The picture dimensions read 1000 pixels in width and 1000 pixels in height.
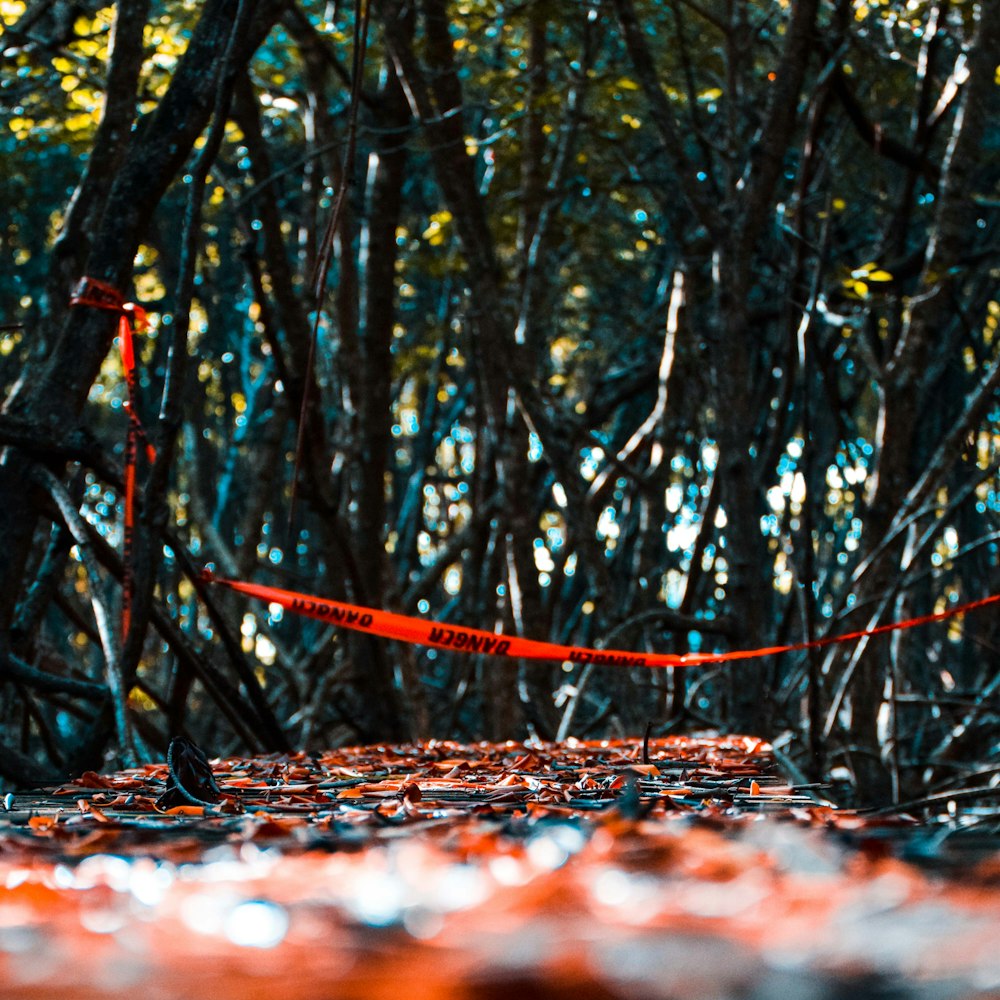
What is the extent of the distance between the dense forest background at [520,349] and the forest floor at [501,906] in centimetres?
136

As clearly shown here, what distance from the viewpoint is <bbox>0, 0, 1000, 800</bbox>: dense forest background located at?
3.73 metres

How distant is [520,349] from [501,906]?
4509mm

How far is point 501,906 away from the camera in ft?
3.05

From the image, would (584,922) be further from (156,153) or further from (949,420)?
(949,420)

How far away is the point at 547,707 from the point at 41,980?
5.25m

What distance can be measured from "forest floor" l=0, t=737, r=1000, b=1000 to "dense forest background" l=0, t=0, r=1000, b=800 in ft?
4.45

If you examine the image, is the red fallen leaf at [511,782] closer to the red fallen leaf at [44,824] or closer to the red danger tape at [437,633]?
the red fallen leaf at [44,824]

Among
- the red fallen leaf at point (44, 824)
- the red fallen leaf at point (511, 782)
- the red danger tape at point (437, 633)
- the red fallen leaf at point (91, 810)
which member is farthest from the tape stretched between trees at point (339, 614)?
the red fallen leaf at point (44, 824)

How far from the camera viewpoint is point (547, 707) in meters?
5.95

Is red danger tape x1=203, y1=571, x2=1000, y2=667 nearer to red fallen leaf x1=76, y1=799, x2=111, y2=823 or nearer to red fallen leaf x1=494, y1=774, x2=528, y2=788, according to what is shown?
red fallen leaf x1=494, y1=774, x2=528, y2=788

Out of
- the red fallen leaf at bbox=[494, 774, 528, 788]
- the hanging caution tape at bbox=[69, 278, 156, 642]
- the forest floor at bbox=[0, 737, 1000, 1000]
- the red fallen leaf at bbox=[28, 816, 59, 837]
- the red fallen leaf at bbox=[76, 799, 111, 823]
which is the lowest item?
the red fallen leaf at bbox=[494, 774, 528, 788]

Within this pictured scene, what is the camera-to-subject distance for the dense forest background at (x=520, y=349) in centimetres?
373

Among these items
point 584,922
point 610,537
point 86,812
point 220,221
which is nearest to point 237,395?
point 220,221

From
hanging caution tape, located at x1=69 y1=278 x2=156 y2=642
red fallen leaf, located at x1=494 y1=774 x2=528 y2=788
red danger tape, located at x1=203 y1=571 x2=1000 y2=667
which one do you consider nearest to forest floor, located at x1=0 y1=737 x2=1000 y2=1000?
red fallen leaf, located at x1=494 y1=774 x2=528 y2=788
